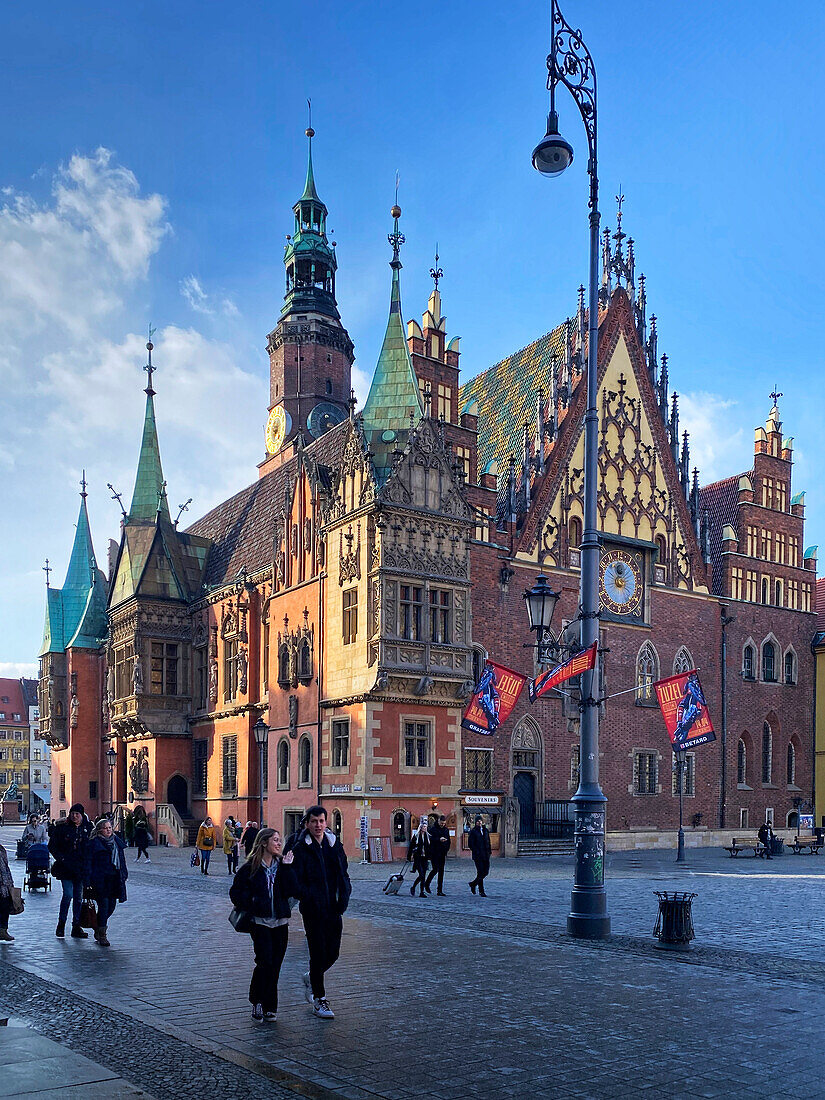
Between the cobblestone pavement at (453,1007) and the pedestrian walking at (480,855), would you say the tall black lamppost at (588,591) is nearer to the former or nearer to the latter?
the cobblestone pavement at (453,1007)

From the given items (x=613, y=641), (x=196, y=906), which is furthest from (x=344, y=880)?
(x=613, y=641)

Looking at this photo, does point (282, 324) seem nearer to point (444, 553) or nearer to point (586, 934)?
point (444, 553)

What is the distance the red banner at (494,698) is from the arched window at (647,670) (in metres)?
19.3

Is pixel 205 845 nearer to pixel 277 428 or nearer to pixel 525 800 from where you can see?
pixel 525 800

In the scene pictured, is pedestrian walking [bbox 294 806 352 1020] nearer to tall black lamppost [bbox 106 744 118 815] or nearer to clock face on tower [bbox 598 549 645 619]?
clock face on tower [bbox 598 549 645 619]

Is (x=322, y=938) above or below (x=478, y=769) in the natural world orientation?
above

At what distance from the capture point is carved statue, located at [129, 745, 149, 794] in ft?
159

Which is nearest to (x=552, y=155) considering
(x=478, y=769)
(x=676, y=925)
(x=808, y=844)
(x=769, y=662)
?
(x=676, y=925)

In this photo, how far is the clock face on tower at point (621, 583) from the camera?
142ft

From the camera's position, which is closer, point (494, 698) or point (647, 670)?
point (494, 698)

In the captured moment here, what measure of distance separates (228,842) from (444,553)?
11196mm

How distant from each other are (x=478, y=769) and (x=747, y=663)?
15891 millimetres

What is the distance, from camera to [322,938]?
31.1 feet

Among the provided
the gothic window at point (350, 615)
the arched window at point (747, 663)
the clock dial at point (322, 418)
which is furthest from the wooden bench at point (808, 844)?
the clock dial at point (322, 418)
